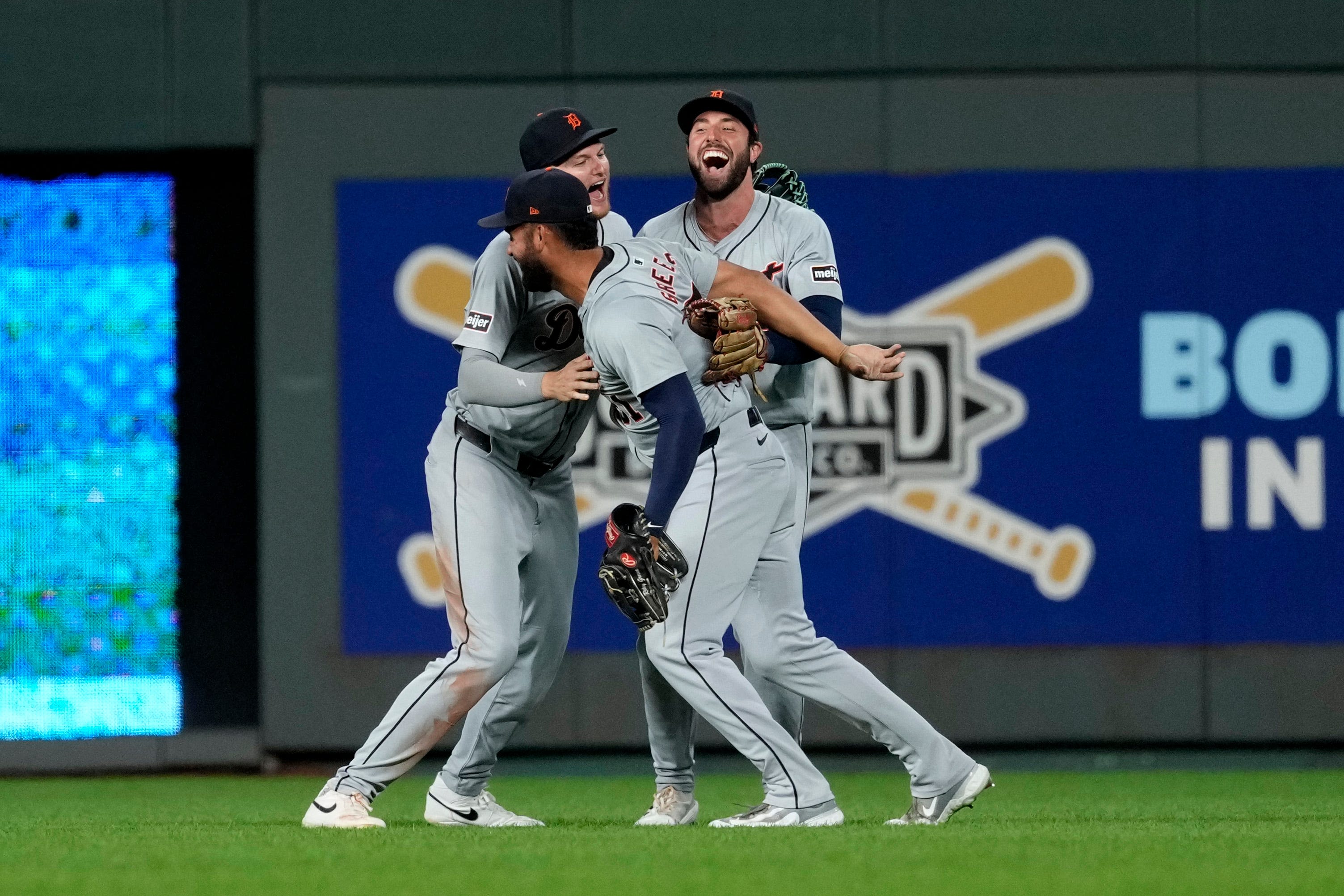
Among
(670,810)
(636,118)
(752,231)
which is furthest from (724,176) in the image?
(636,118)

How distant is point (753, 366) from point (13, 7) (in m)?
5.05

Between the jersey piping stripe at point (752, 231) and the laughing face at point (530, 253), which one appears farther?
the jersey piping stripe at point (752, 231)

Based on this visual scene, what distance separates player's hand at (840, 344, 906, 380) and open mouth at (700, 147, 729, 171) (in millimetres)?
755

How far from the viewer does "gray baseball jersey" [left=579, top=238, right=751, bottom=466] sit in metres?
4.42

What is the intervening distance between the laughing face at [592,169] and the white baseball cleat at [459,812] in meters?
1.73

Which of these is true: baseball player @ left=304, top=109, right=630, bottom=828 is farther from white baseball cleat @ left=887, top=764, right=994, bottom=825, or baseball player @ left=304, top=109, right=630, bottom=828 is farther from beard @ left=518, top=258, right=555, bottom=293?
white baseball cleat @ left=887, top=764, right=994, bottom=825

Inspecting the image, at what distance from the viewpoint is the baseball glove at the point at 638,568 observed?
14.8ft

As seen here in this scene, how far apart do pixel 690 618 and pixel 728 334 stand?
2.47ft

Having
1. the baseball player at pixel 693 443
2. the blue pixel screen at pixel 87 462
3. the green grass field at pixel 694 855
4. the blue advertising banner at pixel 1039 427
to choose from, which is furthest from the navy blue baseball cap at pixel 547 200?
the blue pixel screen at pixel 87 462

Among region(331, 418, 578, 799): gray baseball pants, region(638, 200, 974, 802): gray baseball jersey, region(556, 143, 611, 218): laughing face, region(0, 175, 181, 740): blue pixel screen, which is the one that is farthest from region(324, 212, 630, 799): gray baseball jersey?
region(0, 175, 181, 740): blue pixel screen

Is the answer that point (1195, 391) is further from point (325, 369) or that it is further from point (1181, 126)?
point (325, 369)

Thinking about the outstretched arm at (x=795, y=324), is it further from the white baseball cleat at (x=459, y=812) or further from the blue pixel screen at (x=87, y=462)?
the blue pixel screen at (x=87, y=462)

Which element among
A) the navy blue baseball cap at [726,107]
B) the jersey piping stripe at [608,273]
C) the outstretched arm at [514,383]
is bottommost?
the outstretched arm at [514,383]

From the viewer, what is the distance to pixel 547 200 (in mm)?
4602
